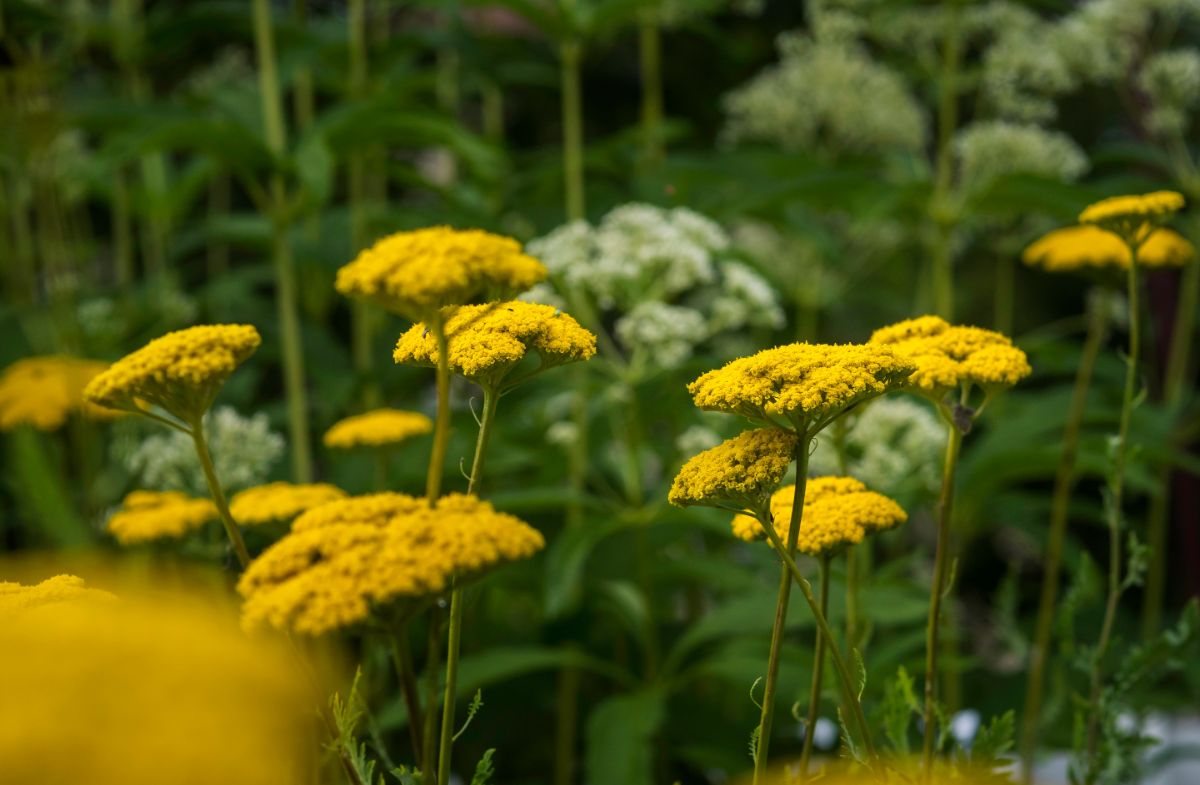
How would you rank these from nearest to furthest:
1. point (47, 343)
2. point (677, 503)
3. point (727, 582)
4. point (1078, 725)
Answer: point (677, 503) → point (1078, 725) → point (727, 582) → point (47, 343)

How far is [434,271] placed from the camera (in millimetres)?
487

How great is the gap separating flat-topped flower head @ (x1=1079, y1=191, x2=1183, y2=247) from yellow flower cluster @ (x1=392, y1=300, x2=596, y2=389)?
0.35m

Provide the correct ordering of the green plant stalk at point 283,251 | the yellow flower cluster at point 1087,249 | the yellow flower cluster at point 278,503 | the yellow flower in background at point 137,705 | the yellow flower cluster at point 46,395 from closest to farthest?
the yellow flower in background at point 137,705 → the yellow flower cluster at point 278,503 → the yellow flower cluster at point 1087,249 → the yellow flower cluster at point 46,395 → the green plant stalk at point 283,251

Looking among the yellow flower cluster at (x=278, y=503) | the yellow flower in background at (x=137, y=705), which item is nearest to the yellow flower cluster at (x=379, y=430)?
the yellow flower cluster at (x=278, y=503)

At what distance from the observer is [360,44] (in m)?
1.76

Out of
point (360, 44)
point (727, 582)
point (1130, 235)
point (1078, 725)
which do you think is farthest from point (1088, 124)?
point (1078, 725)

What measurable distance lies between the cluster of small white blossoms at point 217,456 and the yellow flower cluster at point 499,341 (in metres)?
0.66

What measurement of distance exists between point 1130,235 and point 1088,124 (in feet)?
6.81

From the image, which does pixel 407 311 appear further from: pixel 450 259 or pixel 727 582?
pixel 727 582

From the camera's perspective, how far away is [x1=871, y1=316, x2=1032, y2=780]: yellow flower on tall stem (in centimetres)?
55

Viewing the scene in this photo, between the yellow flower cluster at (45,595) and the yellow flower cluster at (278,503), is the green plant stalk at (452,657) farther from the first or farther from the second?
the yellow flower cluster at (278,503)

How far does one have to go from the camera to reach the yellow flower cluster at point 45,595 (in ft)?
1.37

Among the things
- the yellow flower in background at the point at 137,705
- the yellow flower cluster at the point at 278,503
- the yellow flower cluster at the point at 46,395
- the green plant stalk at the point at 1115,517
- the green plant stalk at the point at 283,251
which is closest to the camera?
the yellow flower in background at the point at 137,705

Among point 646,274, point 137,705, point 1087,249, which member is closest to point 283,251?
point 646,274
